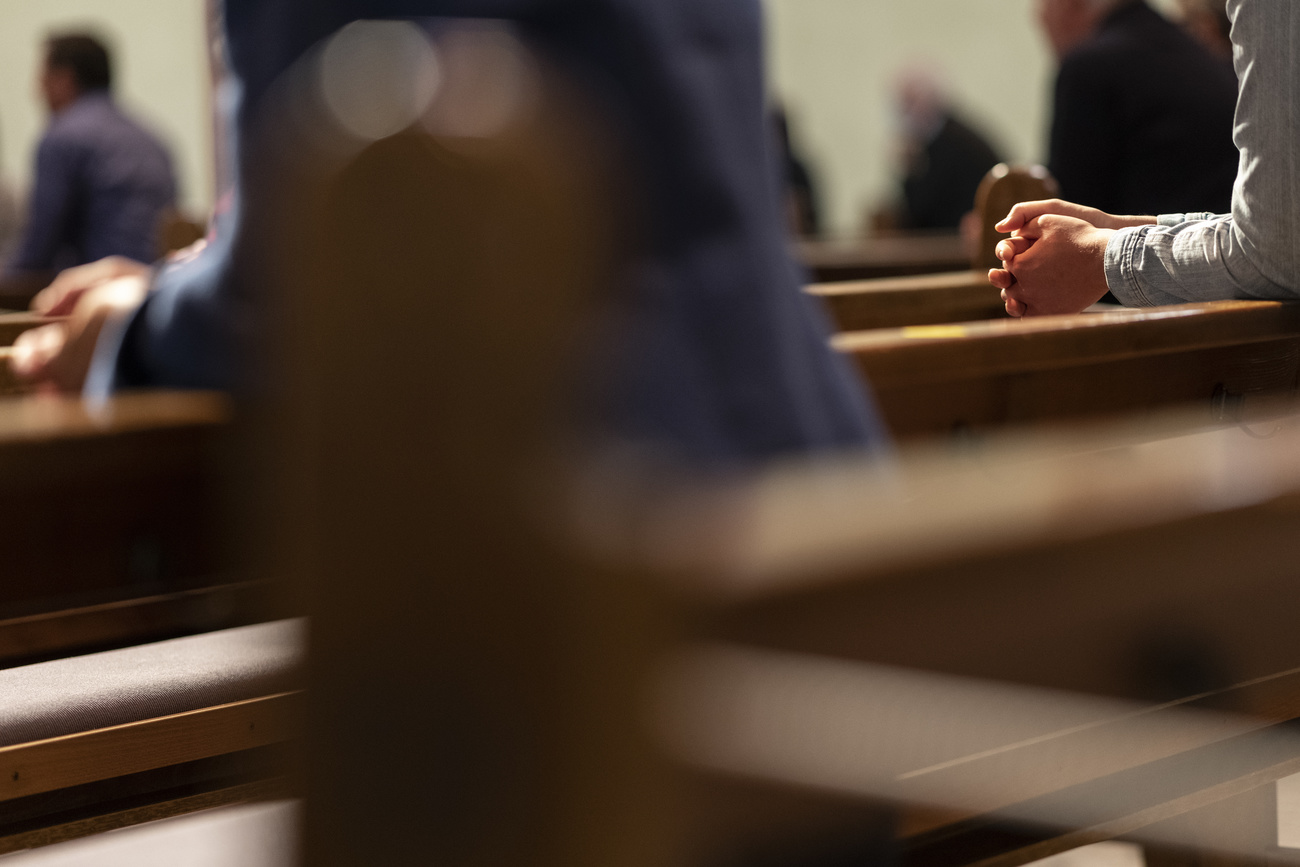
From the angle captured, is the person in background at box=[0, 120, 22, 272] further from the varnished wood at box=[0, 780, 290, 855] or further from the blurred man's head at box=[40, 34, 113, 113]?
the varnished wood at box=[0, 780, 290, 855]

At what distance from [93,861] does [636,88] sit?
561 millimetres

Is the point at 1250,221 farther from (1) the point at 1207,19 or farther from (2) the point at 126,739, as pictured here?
(1) the point at 1207,19

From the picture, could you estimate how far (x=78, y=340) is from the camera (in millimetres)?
821

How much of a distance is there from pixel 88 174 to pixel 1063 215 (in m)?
3.89

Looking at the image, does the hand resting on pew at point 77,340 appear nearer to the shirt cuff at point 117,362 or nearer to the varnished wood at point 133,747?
A: the shirt cuff at point 117,362

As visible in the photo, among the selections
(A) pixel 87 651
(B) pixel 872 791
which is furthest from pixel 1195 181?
(B) pixel 872 791

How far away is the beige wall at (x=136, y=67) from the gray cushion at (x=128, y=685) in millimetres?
7837

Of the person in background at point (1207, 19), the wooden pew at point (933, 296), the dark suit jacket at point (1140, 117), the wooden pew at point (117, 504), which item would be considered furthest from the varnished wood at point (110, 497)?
the person in background at point (1207, 19)

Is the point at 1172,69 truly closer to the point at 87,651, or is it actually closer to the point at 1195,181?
the point at 1195,181

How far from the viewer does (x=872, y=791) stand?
395 mm

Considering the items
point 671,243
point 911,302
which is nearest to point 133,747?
point 671,243

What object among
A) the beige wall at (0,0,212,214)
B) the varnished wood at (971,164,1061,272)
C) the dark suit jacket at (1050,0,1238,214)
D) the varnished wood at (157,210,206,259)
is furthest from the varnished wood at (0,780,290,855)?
the beige wall at (0,0,212,214)

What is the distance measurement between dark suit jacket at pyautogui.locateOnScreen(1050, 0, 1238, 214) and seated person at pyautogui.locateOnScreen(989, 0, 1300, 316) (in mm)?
1077

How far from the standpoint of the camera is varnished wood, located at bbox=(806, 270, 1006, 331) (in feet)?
6.32
